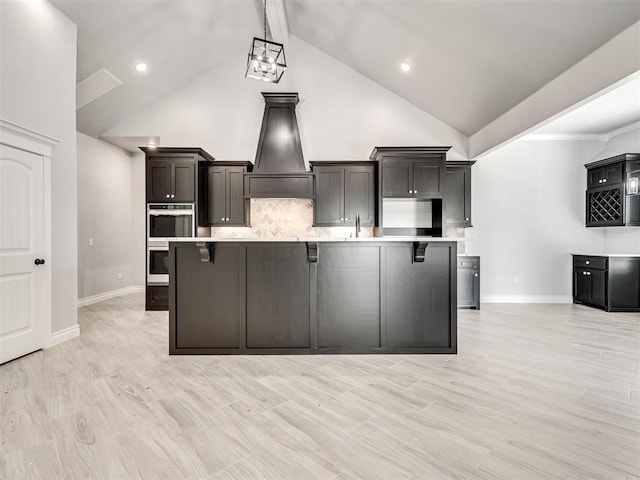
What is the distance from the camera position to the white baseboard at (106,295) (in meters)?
5.23

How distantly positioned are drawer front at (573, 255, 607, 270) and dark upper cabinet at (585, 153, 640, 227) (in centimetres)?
64

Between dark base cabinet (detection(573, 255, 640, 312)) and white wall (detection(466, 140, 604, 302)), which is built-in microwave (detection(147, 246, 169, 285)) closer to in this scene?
white wall (detection(466, 140, 604, 302))

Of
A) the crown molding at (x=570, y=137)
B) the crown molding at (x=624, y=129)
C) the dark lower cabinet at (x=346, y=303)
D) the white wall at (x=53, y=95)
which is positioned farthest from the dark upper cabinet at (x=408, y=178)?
the white wall at (x=53, y=95)

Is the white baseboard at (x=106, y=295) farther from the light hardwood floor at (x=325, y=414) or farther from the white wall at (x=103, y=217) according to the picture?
the light hardwood floor at (x=325, y=414)

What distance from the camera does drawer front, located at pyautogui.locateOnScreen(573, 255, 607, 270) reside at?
4.73 m

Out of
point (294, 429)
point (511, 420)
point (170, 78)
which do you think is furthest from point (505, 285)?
point (170, 78)

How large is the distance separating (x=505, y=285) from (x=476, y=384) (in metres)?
3.90

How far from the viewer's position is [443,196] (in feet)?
16.5

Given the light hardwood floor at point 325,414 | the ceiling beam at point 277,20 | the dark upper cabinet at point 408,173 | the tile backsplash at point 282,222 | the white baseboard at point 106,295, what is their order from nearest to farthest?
1. the light hardwood floor at point 325,414
2. the ceiling beam at point 277,20
3. the dark upper cabinet at point 408,173
4. the white baseboard at point 106,295
5. the tile backsplash at point 282,222

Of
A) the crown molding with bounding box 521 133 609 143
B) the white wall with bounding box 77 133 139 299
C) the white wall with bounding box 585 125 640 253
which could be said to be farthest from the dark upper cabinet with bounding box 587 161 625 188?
the white wall with bounding box 77 133 139 299

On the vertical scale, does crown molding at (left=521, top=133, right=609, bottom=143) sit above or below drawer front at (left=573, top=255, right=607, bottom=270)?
above

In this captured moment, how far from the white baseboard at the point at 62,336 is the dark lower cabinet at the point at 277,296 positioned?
2.22m

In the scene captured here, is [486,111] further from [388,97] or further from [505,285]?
[505,285]

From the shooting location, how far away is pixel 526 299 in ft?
17.9
